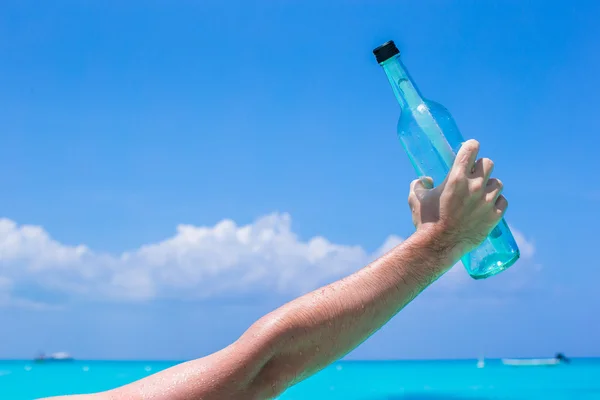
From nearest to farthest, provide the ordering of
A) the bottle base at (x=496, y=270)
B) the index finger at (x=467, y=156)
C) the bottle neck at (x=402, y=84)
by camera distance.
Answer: the index finger at (x=467, y=156), the bottle base at (x=496, y=270), the bottle neck at (x=402, y=84)

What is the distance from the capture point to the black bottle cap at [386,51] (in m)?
2.28

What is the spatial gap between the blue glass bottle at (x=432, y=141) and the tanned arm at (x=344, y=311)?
0.43 meters

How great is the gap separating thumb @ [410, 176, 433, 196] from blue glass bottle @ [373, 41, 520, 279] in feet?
0.79

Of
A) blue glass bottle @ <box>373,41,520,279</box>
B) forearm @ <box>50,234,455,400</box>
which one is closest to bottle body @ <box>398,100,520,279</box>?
blue glass bottle @ <box>373,41,520,279</box>

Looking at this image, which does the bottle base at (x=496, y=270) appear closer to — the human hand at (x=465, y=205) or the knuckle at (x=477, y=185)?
the human hand at (x=465, y=205)

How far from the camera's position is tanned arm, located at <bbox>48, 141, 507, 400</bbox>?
158 cm

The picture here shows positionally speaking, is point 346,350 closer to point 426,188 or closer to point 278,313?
point 278,313

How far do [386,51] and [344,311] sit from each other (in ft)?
3.28

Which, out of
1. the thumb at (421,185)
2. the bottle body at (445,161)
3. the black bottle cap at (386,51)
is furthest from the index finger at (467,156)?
the black bottle cap at (386,51)

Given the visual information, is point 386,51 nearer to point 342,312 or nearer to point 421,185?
point 421,185

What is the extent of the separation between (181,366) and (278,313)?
0.91ft

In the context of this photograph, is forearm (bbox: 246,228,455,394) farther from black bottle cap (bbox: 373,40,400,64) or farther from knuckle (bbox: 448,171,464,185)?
black bottle cap (bbox: 373,40,400,64)

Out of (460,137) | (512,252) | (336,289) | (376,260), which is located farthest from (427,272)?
(460,137)

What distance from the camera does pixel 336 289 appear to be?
1.71 m
